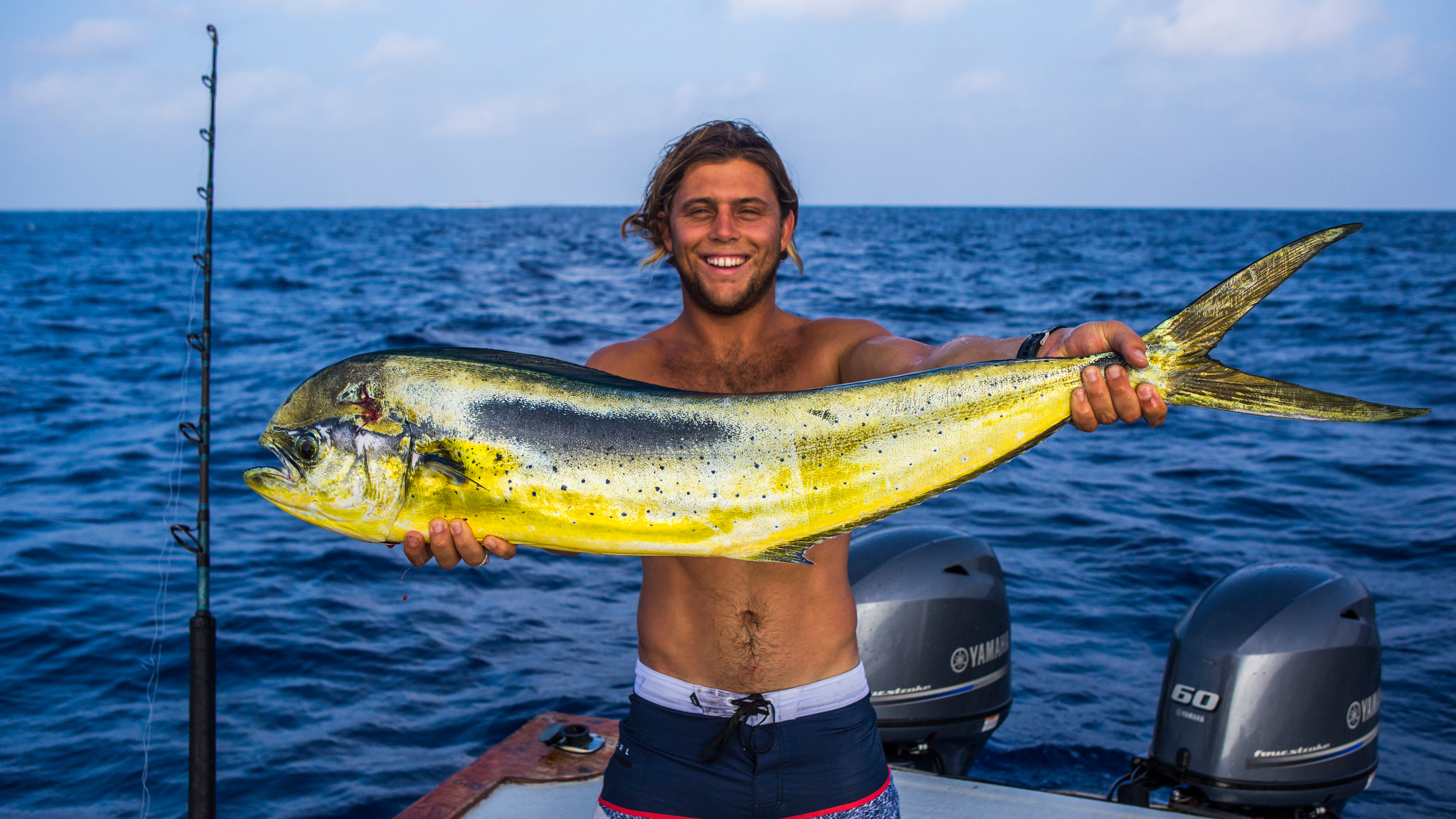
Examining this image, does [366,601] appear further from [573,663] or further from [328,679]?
[573,663]

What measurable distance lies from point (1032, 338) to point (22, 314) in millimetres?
25630

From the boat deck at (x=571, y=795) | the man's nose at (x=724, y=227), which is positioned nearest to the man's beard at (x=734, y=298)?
the man's nose at (x=724, y=227)

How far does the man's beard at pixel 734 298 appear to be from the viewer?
2973mm

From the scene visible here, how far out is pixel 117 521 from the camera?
9039mm

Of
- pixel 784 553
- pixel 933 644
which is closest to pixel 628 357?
pixel 784 553

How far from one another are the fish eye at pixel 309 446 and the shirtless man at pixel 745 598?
11.8 inches

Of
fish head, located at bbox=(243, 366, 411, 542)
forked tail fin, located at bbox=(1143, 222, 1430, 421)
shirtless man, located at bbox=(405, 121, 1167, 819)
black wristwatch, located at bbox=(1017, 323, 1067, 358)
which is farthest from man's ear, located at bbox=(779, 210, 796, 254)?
fish head, located at bbox=(243, 366, 411, 542)

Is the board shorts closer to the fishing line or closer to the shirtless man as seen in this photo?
the shirtless man

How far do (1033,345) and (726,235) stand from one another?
104 cm

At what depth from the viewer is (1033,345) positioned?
2299 mm

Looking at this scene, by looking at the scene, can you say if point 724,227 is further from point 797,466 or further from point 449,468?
point 449,468

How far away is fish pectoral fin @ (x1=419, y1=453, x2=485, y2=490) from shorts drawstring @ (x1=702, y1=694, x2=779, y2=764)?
3.16ft

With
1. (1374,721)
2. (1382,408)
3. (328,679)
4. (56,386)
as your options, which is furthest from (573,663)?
(56,386)

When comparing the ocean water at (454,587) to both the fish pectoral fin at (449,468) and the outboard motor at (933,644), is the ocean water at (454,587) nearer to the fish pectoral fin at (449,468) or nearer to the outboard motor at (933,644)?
the outboard motor at (933,644)
